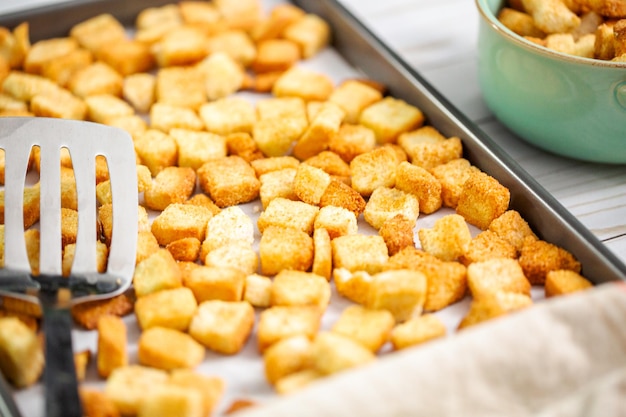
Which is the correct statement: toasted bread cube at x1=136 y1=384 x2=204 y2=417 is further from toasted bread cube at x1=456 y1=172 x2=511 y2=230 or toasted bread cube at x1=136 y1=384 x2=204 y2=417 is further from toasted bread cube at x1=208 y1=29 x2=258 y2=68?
toasted bread cube at x1=208 y1=29 x2=258 y2=68

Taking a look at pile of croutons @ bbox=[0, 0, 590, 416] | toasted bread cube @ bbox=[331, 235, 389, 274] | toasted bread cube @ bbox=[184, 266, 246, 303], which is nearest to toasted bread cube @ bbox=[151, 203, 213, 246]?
pile of croutons @ bbox=[0, 0, 590, 416]

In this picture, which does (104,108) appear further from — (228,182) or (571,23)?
(571,23)

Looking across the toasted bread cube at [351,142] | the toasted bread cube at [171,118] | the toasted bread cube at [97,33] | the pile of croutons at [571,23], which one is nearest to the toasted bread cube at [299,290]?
the toasted bread cube at [351,142]

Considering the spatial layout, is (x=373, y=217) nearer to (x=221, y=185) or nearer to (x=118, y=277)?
(x=221, y=185)

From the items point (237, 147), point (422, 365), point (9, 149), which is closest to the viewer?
point (422, 365)

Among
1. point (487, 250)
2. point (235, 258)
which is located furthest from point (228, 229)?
point (487, 250)

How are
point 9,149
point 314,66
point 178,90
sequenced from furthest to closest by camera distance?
1. point 314,66
2. point 178,90
3. point 9,149

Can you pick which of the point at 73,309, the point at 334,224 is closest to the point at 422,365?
the point at 334,224

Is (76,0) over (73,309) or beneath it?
over
